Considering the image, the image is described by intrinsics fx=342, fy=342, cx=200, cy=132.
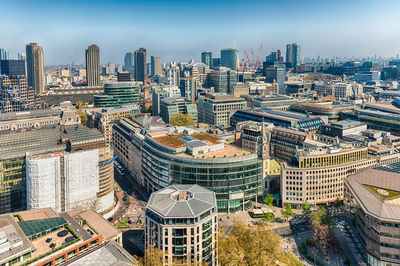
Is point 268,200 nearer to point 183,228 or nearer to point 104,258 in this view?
point 183,228

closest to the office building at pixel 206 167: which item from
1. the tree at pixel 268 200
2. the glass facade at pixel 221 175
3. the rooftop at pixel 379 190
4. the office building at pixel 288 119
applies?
the glass facade at pixel 221 175

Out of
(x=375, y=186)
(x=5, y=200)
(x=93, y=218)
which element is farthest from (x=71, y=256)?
(x=375, y=186)

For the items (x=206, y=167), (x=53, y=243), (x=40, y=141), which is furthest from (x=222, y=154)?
(x=53, y=243)

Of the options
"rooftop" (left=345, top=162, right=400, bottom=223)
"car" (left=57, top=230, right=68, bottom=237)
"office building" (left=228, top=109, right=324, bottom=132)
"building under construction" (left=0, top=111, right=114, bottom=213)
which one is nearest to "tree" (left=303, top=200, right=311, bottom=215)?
"rooftop" (left=345, top=162, right=400, bottom=223)

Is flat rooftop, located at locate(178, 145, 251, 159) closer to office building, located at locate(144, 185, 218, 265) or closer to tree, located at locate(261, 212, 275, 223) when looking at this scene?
tree, located at locate(261, 212, 275, 223)

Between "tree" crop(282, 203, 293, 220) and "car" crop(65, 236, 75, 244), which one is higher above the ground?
"car" crop(65, 236, 75, 244)

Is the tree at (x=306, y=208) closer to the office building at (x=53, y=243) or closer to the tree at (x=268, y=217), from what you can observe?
the tree at (x=268, y=217)

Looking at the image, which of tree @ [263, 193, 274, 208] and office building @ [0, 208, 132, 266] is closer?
office building @ [0, 208, 132, 266]

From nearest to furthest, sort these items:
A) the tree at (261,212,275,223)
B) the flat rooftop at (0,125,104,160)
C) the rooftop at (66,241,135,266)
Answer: the rooftop at (66,241,135,266), the tree at (261,212,275,223), the flat rooftop at (0,125,104,160)
